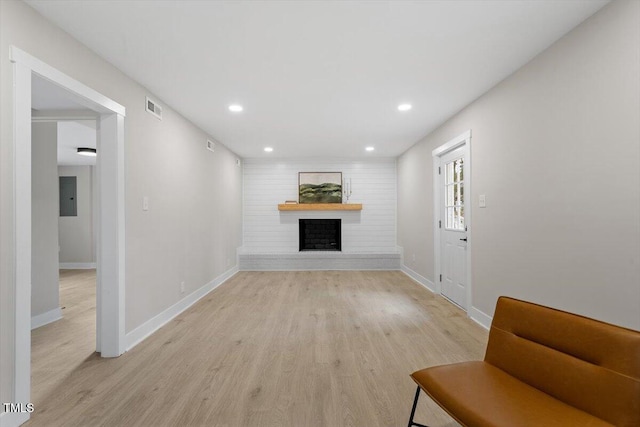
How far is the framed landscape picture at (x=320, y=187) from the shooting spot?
6.95 meters

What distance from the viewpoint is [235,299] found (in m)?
4.26

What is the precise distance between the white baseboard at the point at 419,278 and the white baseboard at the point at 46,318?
16.0ft

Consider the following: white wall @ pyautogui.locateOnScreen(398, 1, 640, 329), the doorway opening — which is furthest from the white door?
white wall @ pyautogui.locateOnScreen(398, 1, 640, 329)

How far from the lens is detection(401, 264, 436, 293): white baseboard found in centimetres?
470

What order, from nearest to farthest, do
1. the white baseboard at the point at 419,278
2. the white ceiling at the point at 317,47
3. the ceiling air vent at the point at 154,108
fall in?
the white ceiling at the point at 317,47
the ceiling air vent at the point at 154,108
the white baseboard at the point at 419,278

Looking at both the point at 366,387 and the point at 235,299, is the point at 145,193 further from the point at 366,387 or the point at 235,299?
the point at 366,387

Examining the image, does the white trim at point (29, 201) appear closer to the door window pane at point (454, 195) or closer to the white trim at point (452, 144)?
the white trim at point (452, 144)

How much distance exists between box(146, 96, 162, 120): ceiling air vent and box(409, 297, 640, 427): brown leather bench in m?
3.30

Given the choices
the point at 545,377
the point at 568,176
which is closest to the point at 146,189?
the point at 545,377

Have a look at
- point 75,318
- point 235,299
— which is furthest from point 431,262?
point 75,318

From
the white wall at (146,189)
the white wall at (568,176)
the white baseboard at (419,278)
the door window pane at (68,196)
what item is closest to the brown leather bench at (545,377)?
the white wall at (568,176)

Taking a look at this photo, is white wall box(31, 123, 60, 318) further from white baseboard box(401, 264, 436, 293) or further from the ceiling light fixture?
white baseboard box(401, 264, 436, 293)

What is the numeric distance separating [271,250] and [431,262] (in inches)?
141

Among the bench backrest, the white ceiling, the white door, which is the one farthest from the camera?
the white door
